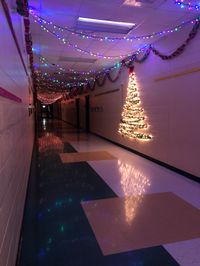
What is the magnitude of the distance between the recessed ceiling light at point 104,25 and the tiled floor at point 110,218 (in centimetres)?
305

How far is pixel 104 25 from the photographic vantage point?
4.58 metres

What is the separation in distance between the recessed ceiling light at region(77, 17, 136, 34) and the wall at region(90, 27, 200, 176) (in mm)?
1122

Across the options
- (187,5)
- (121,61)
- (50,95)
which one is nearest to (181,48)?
(187,5)

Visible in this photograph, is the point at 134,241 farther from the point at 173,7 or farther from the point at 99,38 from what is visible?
the point at 99,38

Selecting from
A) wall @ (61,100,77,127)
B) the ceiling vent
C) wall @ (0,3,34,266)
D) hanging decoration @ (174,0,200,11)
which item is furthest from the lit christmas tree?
wall @ (61,100,77,127)

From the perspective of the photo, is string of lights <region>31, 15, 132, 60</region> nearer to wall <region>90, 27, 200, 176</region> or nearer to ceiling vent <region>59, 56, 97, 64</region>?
ceiling vent <region>59, 56, 97, 64</region>

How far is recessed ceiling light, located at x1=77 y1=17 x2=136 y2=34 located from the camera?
4395 millimetres

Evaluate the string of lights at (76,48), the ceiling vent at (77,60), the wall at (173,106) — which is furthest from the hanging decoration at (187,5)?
the ceiling vent at (77,60)

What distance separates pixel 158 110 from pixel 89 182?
2.59 m

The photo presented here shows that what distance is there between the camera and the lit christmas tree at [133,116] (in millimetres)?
6496

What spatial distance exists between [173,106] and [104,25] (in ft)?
7.43

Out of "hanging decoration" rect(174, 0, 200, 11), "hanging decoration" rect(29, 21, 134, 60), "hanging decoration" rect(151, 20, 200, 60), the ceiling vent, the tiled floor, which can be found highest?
"hanging decoration" rect(174, 0, 200, 11)

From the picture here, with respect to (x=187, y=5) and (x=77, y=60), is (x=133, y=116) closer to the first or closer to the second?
(x=77, y=60)

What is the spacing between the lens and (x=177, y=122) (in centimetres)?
500
